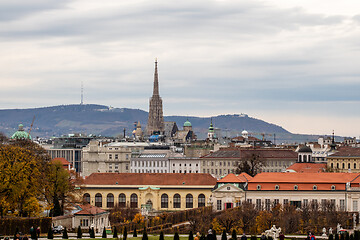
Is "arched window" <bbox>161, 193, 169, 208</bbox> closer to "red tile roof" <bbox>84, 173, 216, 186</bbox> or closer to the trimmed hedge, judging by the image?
"red tile roof" <bbox>84, 173, 216, 186</bbox>

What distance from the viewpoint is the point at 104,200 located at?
598 ft

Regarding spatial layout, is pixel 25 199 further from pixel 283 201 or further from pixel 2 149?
pixel 283 201

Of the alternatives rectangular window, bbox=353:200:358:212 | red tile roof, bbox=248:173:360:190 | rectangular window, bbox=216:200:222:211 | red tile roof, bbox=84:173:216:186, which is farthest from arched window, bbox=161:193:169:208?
rectangular window, bbox=353:200:358:212

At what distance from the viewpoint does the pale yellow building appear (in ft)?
596

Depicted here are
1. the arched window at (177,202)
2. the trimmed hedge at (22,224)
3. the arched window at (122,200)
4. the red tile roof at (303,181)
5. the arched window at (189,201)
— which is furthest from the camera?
the arched window at (177,202)

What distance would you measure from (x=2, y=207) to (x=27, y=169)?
6.77 meters

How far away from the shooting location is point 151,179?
186500 millimetres

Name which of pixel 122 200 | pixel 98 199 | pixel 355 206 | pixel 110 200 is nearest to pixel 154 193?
pixel 122 200

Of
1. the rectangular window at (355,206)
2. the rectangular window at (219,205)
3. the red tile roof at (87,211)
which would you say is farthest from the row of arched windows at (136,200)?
the red tile roof at (87,211)

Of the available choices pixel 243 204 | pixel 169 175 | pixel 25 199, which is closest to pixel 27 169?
pixel 25 199

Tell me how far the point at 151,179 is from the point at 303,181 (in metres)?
32.7

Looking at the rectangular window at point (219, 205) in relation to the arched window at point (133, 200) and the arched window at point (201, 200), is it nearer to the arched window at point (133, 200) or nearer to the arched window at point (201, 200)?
the arched window at point (201, 200)

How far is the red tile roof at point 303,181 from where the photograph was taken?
163500mm

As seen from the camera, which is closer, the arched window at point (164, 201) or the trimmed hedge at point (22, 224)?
the trimmed hedge at point (22, 224)
